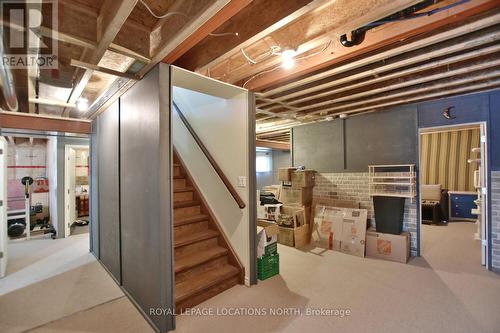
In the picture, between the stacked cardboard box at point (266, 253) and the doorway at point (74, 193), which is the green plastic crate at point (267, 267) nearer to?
the stacked cardboard box at point (266, 253)

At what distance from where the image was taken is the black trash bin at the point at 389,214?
12.5 ft

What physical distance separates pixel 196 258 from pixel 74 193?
189 inches

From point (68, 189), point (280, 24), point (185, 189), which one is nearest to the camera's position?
point (280, 24)

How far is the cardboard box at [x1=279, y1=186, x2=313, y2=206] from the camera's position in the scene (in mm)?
4609

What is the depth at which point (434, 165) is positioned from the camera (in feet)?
22.2

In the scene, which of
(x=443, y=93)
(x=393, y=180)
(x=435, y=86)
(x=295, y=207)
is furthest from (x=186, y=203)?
(x=443, y=93)

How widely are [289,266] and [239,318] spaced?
53.3 inches

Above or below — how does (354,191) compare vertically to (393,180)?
below

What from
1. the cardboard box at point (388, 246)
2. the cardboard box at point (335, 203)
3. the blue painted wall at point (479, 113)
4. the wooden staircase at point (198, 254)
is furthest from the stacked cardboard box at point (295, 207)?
the blue painted wall at point (479, 113)

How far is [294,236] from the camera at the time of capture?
4.19 m

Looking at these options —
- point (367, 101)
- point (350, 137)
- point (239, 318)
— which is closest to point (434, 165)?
point (350, 137)

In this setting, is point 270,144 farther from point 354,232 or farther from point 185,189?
point 185,189

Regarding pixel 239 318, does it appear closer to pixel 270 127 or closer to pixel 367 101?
pixel 367 101

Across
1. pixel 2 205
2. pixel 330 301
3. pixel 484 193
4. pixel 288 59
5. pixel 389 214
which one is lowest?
pixel 330 301
